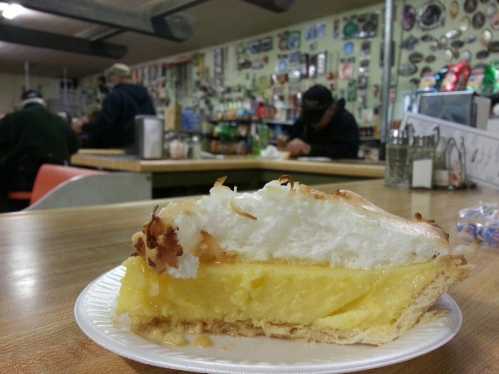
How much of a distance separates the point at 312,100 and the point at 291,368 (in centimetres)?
369

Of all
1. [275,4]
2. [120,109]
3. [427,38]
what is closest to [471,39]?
[427,38]

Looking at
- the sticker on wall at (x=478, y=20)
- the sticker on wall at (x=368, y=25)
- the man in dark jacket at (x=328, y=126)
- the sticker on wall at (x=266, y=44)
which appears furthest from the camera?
the sticker on wall at (x=266, y=44)

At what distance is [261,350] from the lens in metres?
0.40

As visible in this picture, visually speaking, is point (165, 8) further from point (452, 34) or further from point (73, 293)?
point (452, 34)

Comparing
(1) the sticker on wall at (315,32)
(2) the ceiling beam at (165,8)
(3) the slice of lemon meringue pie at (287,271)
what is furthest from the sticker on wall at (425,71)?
(3) the slice of lemon meringue pie at (287,271)

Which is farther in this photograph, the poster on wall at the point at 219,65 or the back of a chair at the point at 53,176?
the poster on wall at the point at 219,65

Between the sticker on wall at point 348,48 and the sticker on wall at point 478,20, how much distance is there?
1.41 metres

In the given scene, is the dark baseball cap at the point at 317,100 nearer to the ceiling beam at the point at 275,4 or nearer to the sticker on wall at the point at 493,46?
the sticker on wall at the point at 493,46

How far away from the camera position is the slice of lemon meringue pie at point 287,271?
42cm

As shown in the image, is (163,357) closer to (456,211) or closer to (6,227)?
(6,227)

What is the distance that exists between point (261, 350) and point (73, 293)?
1.00 ft

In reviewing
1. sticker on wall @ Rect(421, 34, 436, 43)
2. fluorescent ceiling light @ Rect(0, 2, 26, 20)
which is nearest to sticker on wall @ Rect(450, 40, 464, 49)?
sticker on wall @ Rect(421, 34, 436, 43)

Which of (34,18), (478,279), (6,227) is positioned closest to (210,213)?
(478,279)

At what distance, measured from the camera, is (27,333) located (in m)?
0.46
